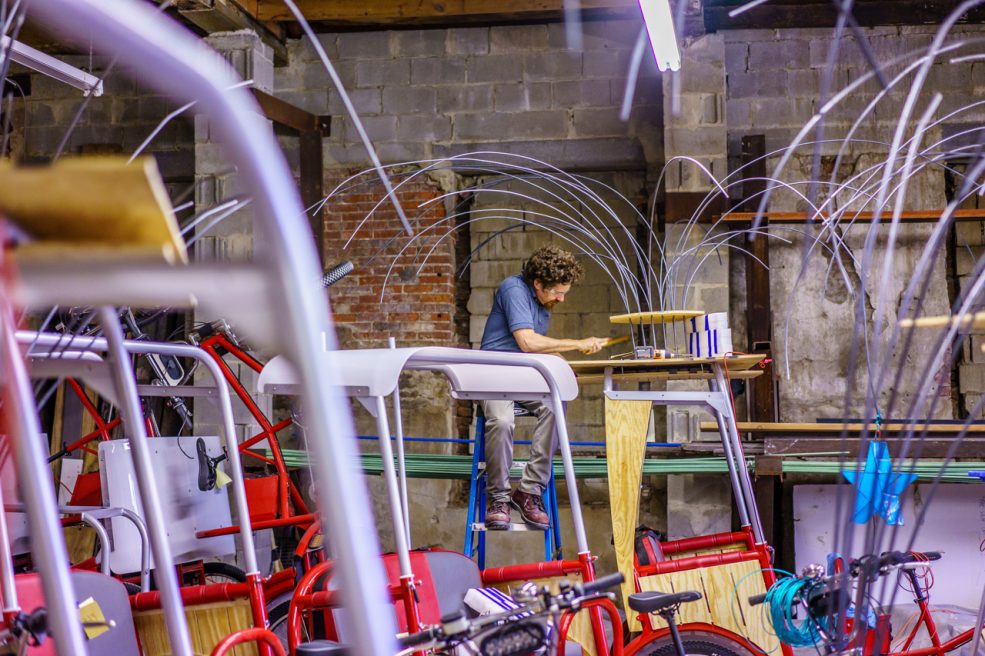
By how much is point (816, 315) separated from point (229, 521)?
3664 mm

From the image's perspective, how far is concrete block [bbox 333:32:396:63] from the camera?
6480 mm

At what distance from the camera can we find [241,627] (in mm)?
2934

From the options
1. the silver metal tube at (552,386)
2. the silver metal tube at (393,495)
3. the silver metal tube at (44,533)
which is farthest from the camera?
the silver metal tube at (552,386)

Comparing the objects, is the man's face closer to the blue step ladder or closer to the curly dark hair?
the curly dark hair

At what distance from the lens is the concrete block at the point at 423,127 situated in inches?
252

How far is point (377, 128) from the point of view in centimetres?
647

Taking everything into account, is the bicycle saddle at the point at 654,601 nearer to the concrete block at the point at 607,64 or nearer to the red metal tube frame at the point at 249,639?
the red metal tube frame at the point at 249,639

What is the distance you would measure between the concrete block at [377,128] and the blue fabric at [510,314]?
6.63 feet

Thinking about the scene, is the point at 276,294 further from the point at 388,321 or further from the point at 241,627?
the point at 388,321

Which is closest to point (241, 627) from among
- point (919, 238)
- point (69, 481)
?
point (69, 481)

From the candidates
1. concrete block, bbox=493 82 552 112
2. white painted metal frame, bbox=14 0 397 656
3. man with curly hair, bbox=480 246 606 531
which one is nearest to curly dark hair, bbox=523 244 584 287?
man with curly hair, bbox=480 246 606 531

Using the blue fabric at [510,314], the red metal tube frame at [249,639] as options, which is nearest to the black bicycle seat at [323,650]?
the red metal tube frame at [249,639]

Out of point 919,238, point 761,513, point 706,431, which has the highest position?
point 919,238

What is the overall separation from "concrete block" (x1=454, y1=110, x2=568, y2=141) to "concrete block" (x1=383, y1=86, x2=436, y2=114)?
0.73 ft
